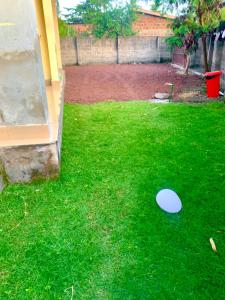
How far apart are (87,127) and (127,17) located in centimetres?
1257

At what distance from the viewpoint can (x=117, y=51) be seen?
13.6m

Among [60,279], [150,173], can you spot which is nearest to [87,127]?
[150,173]

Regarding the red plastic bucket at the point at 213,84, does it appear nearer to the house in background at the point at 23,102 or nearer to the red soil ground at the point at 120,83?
the red soil ground at the point at 120,83

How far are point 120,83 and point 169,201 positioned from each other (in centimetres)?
672

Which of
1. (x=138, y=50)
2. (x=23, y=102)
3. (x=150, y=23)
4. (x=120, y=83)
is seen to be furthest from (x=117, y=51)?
(x=23, y=102)

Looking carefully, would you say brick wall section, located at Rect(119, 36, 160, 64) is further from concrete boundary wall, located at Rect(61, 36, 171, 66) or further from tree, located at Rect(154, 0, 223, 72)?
tree, located at Rect(154, 0, 223, 72)

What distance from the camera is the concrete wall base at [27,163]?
2826 millimetres

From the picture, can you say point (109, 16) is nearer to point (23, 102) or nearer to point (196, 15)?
point (196, 15)

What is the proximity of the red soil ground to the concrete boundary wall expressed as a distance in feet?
7.15

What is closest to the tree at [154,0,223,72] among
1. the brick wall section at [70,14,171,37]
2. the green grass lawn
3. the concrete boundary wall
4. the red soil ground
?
the red soil ground

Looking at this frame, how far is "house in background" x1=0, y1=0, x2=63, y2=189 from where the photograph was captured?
7.88ft

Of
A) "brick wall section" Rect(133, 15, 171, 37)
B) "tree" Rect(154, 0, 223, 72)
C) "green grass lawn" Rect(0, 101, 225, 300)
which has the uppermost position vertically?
"brick wall section" Rect(133, 15, 171, 37)

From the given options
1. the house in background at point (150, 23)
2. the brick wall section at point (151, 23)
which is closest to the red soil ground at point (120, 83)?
the house in background at point (150, 23)

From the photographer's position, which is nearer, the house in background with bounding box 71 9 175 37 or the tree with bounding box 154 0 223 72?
the tree with bounding box 154 0 223 72
